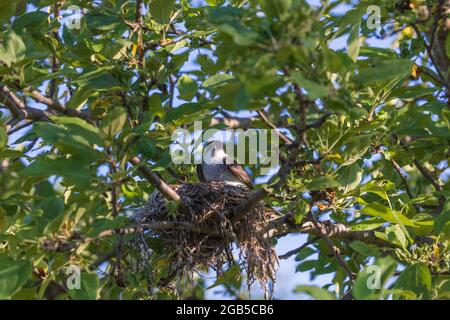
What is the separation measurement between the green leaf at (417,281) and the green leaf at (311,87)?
61.0 inches

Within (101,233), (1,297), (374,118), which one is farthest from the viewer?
(374,118)

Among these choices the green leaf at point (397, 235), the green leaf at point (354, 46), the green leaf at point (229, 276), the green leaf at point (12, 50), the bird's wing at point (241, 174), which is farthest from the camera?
the bird's wing at point (241, 174)

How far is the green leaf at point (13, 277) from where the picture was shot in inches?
154

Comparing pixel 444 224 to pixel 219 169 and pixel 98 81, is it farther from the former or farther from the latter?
pixel 219 169

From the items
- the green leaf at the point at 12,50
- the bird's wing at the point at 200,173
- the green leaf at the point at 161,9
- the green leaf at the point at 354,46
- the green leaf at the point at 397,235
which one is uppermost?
the green leaf at the point at 161,9

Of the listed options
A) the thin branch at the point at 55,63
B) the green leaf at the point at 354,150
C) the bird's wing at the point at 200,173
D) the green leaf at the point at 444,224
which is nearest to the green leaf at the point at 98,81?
the thin branch at the point at 55,63

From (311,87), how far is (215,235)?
241 cm

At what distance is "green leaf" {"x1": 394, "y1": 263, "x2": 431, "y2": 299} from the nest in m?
1.24

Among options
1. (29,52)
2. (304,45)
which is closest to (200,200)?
(29,52)

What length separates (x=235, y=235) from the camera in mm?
5359

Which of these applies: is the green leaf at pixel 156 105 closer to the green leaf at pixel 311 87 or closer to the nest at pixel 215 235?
the nest at pixel 215 235

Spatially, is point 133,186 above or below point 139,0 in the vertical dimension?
below

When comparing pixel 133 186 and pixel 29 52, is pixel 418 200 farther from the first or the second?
pixel 29 52

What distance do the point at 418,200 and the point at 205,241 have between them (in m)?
1.51
